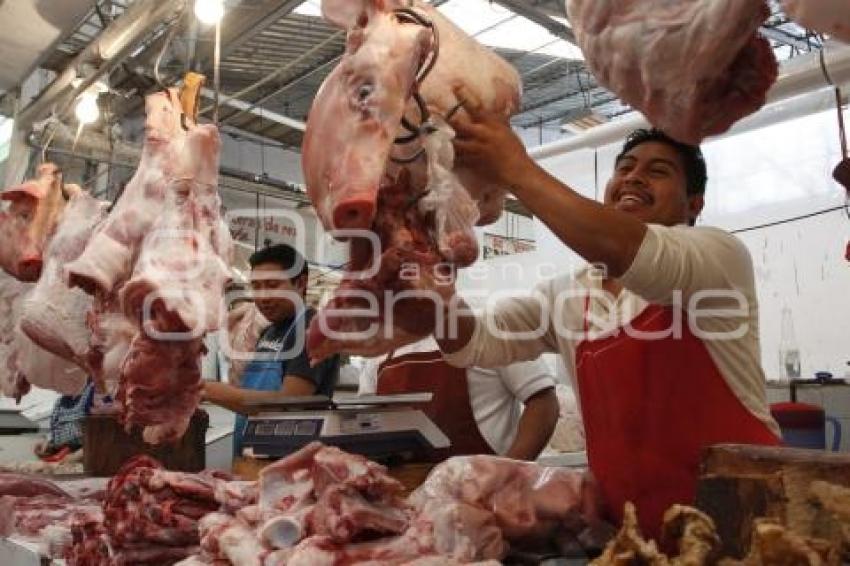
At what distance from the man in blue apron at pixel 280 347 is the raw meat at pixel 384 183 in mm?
2363

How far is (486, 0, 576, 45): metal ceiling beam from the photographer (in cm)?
592

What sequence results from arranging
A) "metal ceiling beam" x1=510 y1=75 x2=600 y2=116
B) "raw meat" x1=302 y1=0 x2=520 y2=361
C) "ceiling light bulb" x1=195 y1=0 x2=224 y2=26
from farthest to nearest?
1. "metal ceiling beam" x1=510 y1=75 x2=600 y2=116
2. "ceiling light bulb" x1=195 y1=0 x2=224 y2=26
3. "raw meat" x1=302 y1=0 x2=520 y2=361

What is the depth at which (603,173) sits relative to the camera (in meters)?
6.85

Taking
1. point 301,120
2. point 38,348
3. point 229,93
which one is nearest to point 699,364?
point 38,348

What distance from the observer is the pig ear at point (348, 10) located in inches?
80.7

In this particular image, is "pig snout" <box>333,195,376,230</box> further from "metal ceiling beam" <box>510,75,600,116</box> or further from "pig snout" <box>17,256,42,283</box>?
"metal ceiling beam" <box>510,75,600,116</box>

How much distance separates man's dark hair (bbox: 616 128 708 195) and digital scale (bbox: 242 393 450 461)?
115cm

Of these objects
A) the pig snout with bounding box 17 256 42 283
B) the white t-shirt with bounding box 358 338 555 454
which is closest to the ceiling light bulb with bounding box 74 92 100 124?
the pig snout with bounding box 17 256 42 283

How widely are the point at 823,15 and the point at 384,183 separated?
3.32 ft

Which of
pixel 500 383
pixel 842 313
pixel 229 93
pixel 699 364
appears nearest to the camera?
pixel 699 364

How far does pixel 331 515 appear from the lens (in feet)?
6.70

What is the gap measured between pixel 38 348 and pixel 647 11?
9.55 ft

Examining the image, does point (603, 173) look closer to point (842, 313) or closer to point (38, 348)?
point (842, 313)

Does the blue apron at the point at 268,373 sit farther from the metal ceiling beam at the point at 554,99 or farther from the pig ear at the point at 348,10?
the metal ceiling beam at the point at 554,99
